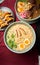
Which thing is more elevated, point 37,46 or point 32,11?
point 32,11

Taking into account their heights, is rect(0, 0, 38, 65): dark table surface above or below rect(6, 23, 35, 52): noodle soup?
below

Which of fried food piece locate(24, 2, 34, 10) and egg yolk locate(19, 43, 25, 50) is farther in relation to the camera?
fried food piece locate(24, 2, 34, 10)

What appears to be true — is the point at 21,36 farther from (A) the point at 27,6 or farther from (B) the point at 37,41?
(A) the point at 27,6

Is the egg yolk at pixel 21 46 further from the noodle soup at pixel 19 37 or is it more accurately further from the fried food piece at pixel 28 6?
the fried food piece at pixel 28 6

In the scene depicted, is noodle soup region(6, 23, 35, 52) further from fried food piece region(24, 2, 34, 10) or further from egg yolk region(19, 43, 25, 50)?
fried food piece region(24, 2, 34, 10)

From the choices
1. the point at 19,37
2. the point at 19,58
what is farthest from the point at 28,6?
the point at 19,58

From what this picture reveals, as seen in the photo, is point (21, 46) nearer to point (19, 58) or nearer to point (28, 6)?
point (19, 58)

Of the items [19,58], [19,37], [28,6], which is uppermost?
[28,6]

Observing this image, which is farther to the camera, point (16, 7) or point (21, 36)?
point (16, 7)

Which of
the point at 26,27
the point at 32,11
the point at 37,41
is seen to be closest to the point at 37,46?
the point at 37,41

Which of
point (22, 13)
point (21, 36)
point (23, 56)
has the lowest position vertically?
point (23, 56)

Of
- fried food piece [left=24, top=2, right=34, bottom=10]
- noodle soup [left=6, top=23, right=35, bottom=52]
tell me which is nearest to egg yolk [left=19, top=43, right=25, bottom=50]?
noodle soup [left=6, top=23, right=35, bottom=52]
